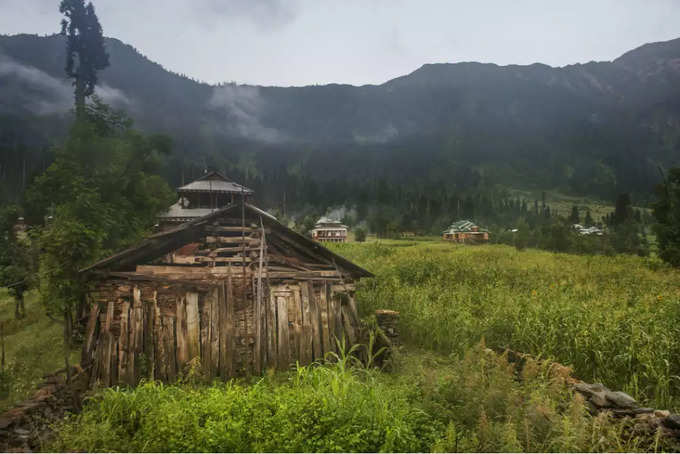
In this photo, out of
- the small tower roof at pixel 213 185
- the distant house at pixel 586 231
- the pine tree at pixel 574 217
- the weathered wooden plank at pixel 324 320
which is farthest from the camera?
Answer: the pine tree at pixel 574 217

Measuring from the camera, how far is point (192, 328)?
310 inches

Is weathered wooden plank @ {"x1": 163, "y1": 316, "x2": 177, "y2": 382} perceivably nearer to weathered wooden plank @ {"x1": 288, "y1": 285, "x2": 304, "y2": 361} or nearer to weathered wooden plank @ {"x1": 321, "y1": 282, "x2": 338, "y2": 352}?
weathered wooden plank @ {"x1": 288, "y1": 285, "x2": 304, "y2": 361}

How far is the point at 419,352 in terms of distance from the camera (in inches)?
370

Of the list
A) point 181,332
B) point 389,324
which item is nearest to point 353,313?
point 389,324

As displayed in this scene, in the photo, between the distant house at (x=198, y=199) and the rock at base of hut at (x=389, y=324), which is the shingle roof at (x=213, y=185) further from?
the rock at base of hut at (x=389, y=324)

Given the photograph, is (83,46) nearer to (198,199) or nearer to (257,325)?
(198,199)

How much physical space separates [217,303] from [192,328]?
79 centimetres

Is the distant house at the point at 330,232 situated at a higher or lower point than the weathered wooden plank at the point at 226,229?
lower

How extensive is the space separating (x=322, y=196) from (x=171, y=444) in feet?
311

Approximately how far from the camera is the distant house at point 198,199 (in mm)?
30344

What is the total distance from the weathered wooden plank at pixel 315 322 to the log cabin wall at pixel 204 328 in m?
0.02

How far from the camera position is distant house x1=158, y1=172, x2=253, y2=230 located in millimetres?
30344

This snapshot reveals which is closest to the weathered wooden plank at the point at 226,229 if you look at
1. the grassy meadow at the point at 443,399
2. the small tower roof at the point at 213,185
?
the grassy meadow at the point at 443,399

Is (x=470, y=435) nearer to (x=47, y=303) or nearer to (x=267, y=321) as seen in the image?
(x=267, y=321)
